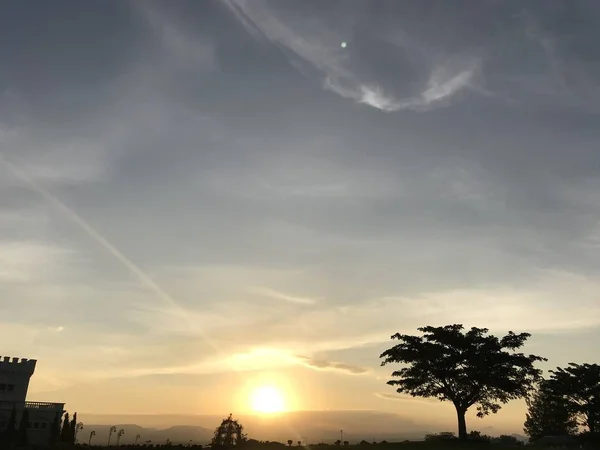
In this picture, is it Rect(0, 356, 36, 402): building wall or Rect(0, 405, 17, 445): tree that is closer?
Rect(0, 405, 17, 445): tree

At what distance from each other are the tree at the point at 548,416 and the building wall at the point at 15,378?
6801 centimetres

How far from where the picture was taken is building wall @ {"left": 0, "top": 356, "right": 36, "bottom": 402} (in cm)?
7038

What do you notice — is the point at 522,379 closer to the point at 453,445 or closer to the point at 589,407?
the point at 453,445

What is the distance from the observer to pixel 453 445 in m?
51.2

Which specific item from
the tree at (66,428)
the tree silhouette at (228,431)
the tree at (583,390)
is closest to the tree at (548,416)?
the tree at (583,390)

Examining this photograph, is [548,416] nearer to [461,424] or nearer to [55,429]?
[461,424]

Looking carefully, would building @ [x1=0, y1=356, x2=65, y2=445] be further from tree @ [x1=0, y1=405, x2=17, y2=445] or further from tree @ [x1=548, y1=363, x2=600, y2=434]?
tree @ [x1=548, y1=363, x2=600, y2=434]

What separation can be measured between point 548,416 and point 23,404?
77.3 metres

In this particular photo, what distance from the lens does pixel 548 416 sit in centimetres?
7900

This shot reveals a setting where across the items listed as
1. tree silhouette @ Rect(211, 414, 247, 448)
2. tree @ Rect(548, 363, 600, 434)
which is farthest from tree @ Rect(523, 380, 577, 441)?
tree silhouette @ Rect(211, 414, 247, 448)

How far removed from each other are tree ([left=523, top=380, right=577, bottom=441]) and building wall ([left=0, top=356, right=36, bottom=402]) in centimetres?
6801

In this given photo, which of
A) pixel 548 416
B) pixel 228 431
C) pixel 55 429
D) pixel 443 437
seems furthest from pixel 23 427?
pixel 548 416

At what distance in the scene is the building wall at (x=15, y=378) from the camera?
70.4 metres

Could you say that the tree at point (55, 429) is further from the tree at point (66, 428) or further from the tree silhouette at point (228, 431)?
the tree silhouette at point (228, 431)
